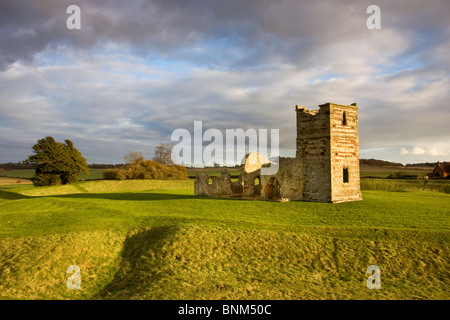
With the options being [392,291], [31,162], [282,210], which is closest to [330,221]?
[282,210]

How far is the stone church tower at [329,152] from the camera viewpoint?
958 inches

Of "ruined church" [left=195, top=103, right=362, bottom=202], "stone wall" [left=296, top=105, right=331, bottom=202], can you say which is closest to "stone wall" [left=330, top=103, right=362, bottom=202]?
"ruined church" [left=195, top=103, right=362, bottom=202]

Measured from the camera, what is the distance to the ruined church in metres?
24.4

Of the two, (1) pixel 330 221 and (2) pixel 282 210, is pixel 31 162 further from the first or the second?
(1) pixel 330 221

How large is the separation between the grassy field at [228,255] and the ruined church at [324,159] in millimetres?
4753

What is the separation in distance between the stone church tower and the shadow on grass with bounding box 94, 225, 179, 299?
1352 cm

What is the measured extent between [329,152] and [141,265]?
17.2 meters

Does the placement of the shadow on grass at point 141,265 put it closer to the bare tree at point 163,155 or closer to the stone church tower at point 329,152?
the stone church tower at point 329,152

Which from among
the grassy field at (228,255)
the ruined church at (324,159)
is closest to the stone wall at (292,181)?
Answer: the ruined church at (324,159)

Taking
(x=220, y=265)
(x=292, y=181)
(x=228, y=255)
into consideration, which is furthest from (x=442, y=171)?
(x=220, y=265)

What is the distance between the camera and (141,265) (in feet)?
43.8

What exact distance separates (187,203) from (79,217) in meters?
8.60

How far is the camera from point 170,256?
543 inches

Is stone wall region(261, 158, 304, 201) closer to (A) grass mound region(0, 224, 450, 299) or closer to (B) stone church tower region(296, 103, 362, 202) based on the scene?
(B) stone church tower region(296, 103, 362, 202)
